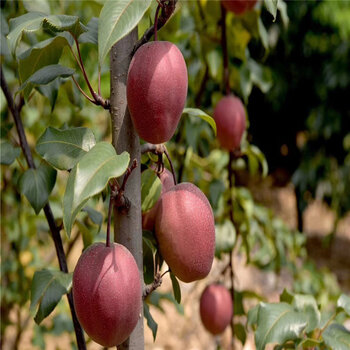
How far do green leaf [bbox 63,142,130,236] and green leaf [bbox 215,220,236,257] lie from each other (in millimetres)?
697

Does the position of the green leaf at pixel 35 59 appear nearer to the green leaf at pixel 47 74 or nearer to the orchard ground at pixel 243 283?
the green leaf at pixel 47 74

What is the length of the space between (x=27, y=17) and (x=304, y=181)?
11.4 feet

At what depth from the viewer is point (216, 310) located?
0.99m

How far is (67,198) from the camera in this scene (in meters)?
0.40

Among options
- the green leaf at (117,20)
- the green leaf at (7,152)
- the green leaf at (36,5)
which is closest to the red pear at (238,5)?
the green leaf at (36,5)

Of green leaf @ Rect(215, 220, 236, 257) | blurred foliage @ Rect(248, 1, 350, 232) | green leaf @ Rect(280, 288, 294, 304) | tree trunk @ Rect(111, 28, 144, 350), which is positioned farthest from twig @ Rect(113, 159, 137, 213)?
blurred foliage @ Rect(248, 1, 350, 232)

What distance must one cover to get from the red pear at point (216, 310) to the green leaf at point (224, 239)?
10 cm

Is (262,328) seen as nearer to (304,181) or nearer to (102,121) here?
(102,121)

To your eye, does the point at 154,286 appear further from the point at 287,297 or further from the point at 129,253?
the point at 287,297

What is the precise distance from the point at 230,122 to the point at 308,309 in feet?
1.24

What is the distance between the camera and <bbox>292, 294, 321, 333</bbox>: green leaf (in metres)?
0.70

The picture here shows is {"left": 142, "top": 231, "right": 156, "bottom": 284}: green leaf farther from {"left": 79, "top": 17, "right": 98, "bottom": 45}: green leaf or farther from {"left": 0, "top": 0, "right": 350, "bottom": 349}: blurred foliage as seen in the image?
{"left": 79, "top": 17, "right": 98, "bottom": 45}: green leaf

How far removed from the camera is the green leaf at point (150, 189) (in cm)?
57

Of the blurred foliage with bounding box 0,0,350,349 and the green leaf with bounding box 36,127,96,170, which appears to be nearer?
the green leaf with bounding box 36,127,96,170
